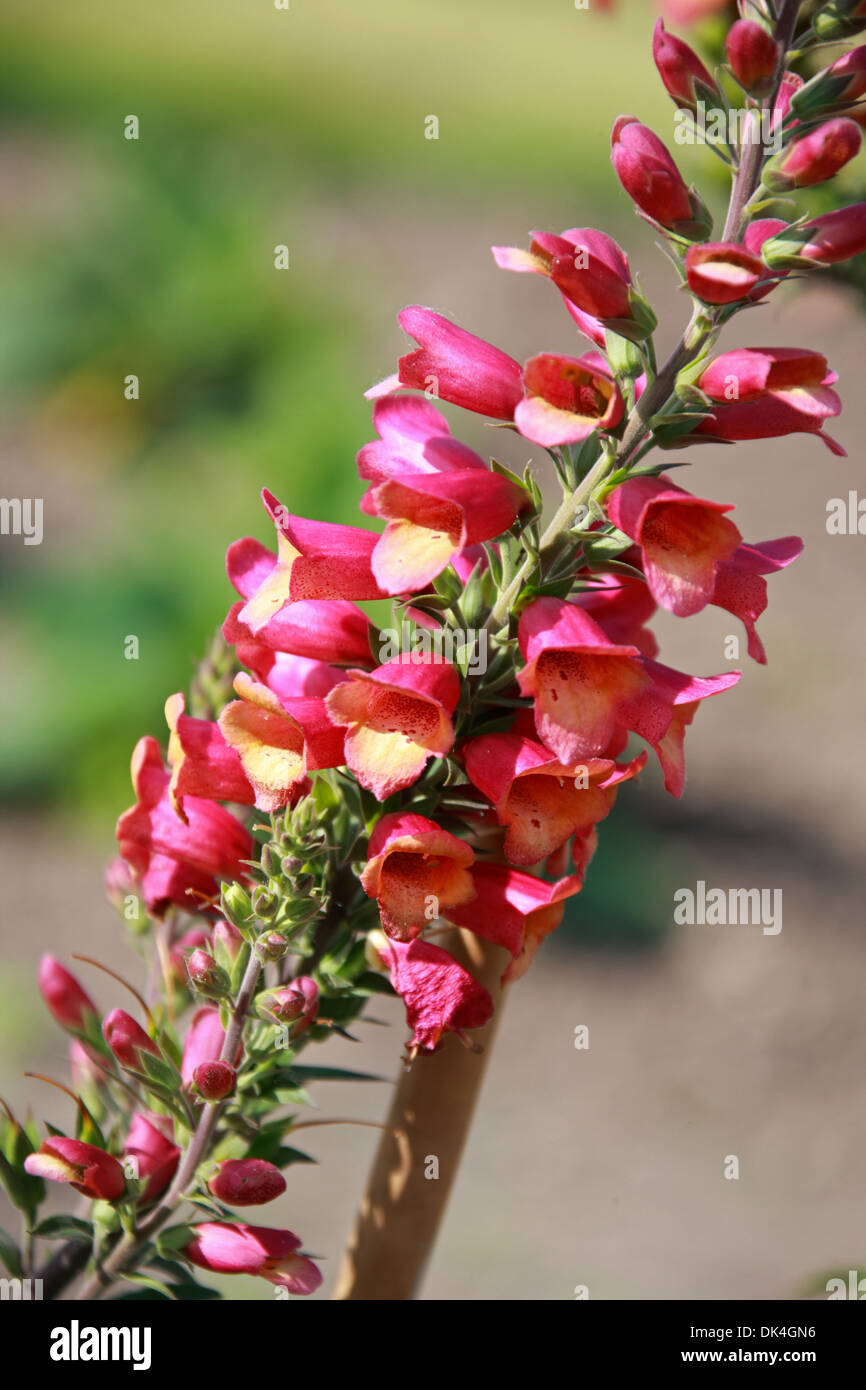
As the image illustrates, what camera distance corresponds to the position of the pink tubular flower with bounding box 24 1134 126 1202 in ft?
1.45

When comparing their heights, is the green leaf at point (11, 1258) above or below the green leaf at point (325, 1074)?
below

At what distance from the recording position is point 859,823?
2613 mm

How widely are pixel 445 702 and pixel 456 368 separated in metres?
0.13

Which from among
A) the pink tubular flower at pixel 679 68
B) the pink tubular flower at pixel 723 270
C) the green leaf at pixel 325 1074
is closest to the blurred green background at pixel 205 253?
the pink tubular flower at pixel 679 68

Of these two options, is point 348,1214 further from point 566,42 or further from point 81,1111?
point 566,42

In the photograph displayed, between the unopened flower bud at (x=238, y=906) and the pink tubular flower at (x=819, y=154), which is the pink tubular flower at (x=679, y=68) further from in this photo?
the unopened flower bud at (x=238, y=906)

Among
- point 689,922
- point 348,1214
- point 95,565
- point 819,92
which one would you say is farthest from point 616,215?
point 819,92

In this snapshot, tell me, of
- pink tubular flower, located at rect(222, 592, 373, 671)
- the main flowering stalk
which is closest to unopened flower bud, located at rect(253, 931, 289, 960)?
the main flowering stalk

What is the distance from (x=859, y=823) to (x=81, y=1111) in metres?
2.38

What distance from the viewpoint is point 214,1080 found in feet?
1.36

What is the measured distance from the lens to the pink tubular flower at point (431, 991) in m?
0.43

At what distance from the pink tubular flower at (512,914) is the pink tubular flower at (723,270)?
0.22 metres

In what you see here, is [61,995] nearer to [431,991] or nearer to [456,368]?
[431,991]

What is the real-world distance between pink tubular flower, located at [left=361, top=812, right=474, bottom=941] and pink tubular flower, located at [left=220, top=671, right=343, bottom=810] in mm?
34
